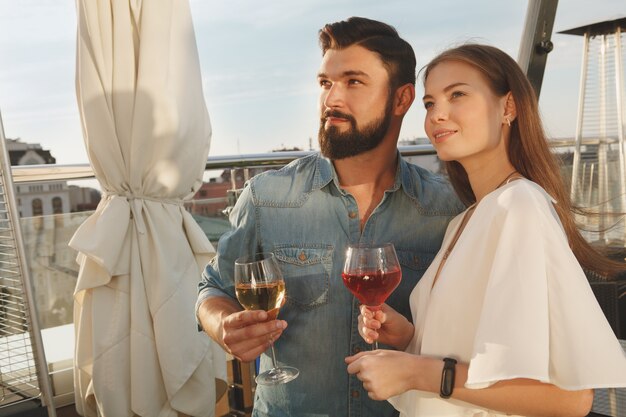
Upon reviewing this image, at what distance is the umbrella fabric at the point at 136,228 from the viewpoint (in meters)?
2.56

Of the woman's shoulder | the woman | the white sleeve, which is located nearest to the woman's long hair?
the woman

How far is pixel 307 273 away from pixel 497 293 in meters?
0.68

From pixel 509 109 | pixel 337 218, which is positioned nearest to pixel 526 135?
pixel 509 109

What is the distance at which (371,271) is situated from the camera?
4.20 ft

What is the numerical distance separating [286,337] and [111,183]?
1312 millimetres

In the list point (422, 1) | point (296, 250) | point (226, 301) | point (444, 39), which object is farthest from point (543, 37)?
point (226, 301)

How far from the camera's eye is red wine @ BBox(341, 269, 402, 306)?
4.20 ft

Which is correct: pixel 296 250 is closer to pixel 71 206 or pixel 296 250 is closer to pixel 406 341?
pixel 406 341

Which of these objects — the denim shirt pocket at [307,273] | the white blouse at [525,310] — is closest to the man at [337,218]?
the denim shirt pocket at [307,273]

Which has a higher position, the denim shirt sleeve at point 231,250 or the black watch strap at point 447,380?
the denim shirt sleeve at point 231,250

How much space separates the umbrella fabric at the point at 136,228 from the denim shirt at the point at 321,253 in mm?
951

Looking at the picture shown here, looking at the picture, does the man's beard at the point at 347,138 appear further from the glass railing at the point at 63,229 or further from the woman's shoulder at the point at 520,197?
→ the glass railing at the point at 63,229

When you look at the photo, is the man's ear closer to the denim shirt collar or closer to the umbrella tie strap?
the denim shirt collar

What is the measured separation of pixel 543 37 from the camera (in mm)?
3240
